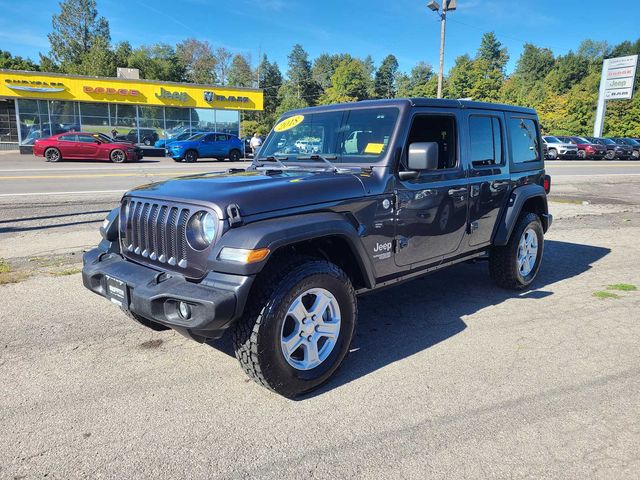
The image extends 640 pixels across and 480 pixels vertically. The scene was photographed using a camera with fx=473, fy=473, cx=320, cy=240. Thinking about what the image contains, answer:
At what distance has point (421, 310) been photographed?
4738mm

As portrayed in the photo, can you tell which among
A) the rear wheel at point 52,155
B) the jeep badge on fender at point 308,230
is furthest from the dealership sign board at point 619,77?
the jeep badge on fender at point 308,230

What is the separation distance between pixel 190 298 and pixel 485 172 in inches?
127

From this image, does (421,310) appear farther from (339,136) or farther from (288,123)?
(288,123)

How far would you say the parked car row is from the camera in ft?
120

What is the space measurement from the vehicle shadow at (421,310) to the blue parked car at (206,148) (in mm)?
21476

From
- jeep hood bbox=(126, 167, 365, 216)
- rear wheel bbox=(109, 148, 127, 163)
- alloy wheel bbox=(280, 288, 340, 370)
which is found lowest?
alloy wheel bbox=(280, 288, 340, 370)

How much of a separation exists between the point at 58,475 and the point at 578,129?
211ft

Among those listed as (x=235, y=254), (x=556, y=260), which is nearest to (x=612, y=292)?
(x=556, y=260)

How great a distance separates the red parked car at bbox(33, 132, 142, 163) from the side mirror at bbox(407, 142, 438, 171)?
23.4 m

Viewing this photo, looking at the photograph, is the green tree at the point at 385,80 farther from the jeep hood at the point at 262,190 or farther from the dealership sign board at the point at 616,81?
the jeep hood at the point at 262,190

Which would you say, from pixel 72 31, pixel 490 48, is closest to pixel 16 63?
pixel 72 31

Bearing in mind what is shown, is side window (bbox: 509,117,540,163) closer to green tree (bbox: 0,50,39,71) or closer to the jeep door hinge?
the jeep door hinge

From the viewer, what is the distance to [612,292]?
17.7 ft

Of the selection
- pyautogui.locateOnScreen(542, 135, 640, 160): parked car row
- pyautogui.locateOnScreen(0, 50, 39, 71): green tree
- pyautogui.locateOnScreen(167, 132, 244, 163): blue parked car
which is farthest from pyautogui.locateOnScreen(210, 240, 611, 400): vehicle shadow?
pyautogui.locateOnScreen(0, 50, 39, 71): green tree
